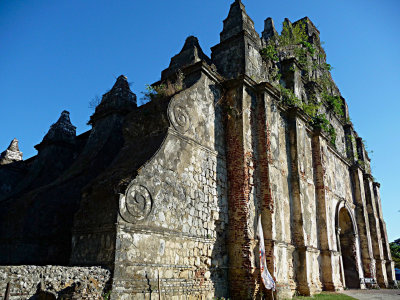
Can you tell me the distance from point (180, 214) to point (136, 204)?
1.32 meters

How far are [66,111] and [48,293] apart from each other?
9.47 metres

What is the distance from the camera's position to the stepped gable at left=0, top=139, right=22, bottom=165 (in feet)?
45.9

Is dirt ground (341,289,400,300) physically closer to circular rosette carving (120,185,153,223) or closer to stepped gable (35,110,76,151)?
circular rosette carving (120,185,153,223)

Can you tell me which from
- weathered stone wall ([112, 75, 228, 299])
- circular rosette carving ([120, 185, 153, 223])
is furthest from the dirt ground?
circular rosette carving ([120, 185, 153, 223])

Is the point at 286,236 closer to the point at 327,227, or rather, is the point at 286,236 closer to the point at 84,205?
the point at 327,227

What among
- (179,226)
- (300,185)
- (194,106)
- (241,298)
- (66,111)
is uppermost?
(66,111)

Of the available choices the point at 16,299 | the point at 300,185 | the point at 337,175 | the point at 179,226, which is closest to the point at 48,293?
the point at 16,299

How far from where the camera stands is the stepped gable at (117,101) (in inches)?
425

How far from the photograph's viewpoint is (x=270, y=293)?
831cm

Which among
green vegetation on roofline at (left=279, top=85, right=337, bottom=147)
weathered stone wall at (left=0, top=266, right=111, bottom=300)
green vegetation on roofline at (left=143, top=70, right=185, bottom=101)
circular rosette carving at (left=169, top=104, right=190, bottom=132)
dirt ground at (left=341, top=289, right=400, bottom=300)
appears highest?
green vegetation on roofline at (left=279, top=85, right=337, bottom=147)

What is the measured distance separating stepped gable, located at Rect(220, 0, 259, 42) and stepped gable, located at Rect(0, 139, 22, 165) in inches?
383

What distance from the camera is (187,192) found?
312 inches

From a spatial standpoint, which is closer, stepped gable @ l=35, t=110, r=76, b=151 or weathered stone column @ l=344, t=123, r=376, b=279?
stepped gable @ l=35, t=110, r=76, b=151

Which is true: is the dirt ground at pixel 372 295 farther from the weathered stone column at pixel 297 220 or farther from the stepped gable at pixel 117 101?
the stepped gable at pixel 117 101
